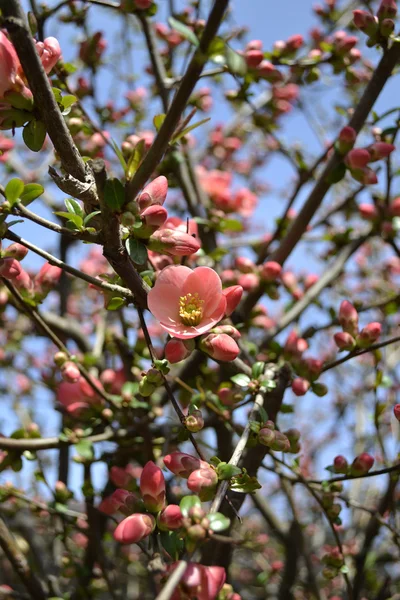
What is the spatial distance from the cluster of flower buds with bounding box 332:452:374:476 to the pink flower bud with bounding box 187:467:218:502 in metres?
0.45

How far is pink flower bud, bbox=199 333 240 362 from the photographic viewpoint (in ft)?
3.11

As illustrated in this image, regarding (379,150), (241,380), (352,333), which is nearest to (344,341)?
(352,333)

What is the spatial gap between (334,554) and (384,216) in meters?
1.14

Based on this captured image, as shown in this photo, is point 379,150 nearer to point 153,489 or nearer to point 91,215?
point 91,215

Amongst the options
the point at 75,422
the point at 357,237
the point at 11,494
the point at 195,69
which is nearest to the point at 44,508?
the point at 11,494

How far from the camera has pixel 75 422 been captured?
1.61 meters

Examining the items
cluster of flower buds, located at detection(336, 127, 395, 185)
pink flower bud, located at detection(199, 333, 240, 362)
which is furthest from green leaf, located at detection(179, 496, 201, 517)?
cluster of flower buds, located at detection(336, 127, 395, 185)

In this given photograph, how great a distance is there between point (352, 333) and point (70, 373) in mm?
658

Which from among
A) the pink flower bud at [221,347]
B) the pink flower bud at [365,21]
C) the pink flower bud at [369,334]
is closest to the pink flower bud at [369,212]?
the pink flower bud at [365,21]

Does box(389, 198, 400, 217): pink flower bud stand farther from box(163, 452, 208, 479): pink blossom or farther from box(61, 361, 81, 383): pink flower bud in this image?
box(163, 452, 208, 479): pink blossom

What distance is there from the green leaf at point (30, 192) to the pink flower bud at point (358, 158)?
0.76 m

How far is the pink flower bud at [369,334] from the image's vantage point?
1199 mm

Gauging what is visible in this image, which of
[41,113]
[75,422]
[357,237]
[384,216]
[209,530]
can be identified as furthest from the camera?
[357,237]

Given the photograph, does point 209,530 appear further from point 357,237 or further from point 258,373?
point 357,237
